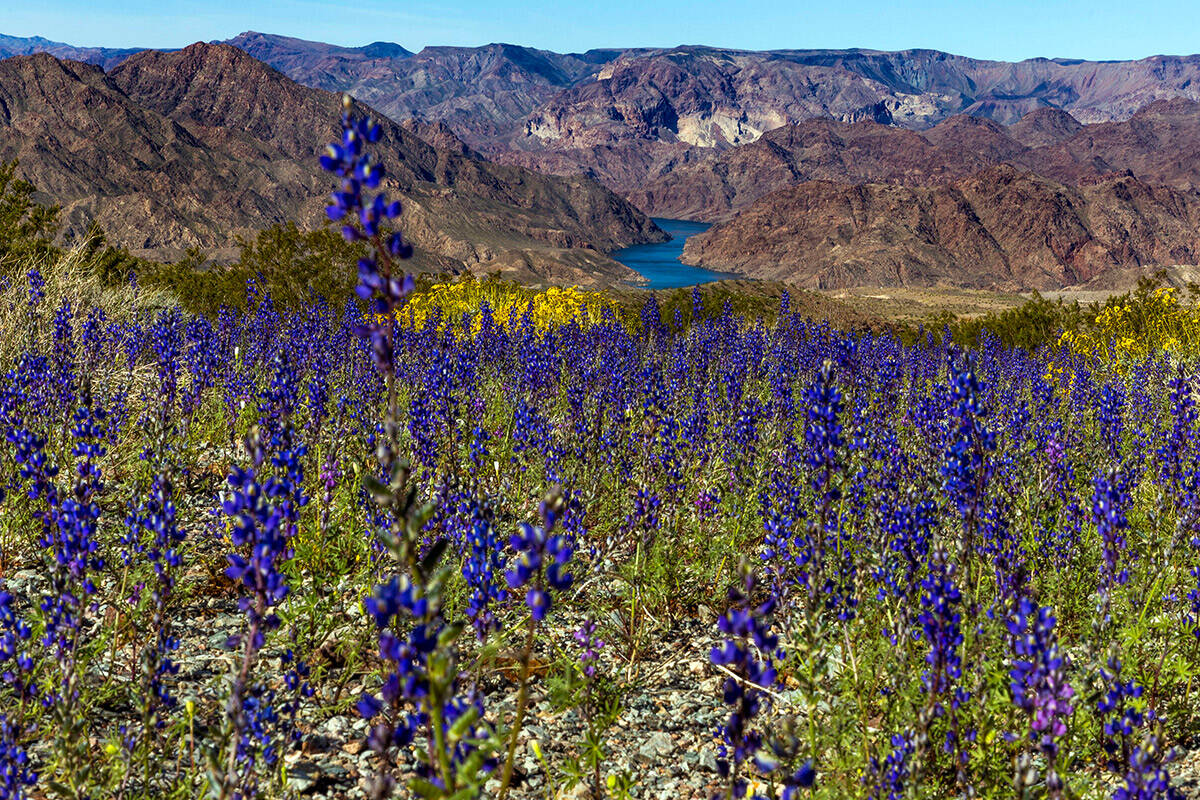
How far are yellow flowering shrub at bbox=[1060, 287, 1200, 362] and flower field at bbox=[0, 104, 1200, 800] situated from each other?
797cm

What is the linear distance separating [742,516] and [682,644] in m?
1.53

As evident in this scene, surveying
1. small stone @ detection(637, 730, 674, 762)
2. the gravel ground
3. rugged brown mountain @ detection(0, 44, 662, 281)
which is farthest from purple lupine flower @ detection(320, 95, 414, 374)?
rugged brown mountain @ detection(0, 44, 662, 281)

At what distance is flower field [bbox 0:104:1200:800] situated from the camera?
266cm

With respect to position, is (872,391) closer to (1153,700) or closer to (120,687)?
(1153,700)

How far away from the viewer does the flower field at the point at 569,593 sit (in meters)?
2.66

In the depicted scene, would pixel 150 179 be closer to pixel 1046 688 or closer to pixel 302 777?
pixel 302 777

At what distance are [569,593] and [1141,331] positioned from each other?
63.0ft

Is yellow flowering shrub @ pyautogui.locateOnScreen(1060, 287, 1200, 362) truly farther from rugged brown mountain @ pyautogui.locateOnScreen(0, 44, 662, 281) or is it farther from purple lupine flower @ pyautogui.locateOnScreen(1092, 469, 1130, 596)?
rugged brown mountain @ pyautogui.locateOnScreen(0, 44, 662, 281)

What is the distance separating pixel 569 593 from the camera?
5.79 meters

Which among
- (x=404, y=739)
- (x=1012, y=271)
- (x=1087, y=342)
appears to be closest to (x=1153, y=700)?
(x=404, y=739)

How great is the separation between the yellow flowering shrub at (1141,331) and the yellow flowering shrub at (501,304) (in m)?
10.9

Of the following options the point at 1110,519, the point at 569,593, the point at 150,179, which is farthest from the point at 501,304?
the point at 150,179

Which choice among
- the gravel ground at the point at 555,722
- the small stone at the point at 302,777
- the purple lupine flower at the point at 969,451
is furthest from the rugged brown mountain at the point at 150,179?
the small stone at the point at 302,777

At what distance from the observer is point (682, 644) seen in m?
5.43
